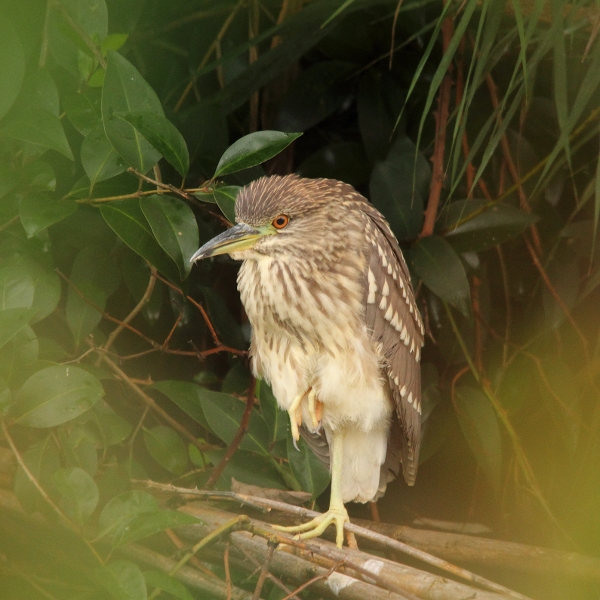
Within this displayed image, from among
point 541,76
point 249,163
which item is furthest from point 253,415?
point 541,76

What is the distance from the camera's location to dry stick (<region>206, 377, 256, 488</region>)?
168 cm

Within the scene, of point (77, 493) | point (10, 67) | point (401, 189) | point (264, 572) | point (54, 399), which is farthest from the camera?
point (401, 189)

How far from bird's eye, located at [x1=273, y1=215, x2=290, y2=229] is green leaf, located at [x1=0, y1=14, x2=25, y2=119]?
23.0 inches

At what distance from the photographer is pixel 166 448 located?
1850 mm

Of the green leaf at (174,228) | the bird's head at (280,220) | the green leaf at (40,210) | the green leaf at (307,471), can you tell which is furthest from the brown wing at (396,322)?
the green leaf at (40,210)

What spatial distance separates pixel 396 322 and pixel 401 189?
1.33 ft

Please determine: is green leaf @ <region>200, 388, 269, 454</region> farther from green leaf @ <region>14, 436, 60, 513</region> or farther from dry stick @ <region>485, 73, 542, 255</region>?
dry stick @ <region>485, 73, 542, 255</region>

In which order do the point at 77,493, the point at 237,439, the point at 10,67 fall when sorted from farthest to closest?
the point at 237,439 → the point at 77,493 → the point at 10,67

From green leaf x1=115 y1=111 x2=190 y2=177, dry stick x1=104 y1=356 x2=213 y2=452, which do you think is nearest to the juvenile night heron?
green leaf x1=115 y1=111 x2=190 y2=177

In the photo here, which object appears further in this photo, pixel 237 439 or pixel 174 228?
pixel 237 439

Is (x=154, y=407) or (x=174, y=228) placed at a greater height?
(x=174, y=228)

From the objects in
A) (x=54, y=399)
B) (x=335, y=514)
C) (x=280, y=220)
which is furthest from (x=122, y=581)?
(x=280, y=220)

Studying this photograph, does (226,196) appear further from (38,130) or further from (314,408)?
(314,408)

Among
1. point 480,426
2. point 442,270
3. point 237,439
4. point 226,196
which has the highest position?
point 226,196
